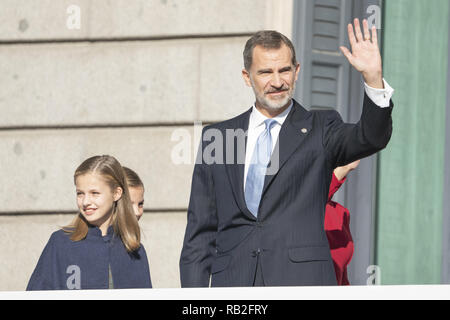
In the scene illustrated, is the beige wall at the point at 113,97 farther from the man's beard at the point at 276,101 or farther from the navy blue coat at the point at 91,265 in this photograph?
the man's beard at the point at 276,101

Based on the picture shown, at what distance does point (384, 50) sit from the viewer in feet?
23.8

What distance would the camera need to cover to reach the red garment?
5945mm

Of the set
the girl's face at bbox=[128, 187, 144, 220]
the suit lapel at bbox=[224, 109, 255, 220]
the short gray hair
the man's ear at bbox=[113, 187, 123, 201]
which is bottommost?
the girl's face at bbox=[128, 187, 144, 220]

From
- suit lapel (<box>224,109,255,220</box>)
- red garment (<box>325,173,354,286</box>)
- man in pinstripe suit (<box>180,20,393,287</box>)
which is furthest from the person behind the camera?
red garment (<box>325,173,354,286</box>)

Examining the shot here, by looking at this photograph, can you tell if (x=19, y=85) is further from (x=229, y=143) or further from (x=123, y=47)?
(x=229, y=143)

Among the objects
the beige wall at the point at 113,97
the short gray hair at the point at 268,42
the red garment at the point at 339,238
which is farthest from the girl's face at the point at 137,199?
the short gray hair at the point at 268,42

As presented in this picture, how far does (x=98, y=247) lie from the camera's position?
6211 mm

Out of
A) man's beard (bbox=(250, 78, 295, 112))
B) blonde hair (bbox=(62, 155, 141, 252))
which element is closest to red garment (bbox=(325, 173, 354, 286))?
man's beard (bbox=(250, 78, 295, 112))

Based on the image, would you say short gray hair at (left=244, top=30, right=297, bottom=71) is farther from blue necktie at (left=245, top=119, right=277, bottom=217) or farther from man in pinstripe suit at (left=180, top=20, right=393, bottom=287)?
blue necktie at (left=245, top=119, right=277, bottom=217)

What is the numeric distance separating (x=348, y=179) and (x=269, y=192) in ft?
7.45

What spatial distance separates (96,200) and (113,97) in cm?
178

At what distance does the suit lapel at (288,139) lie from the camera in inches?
205

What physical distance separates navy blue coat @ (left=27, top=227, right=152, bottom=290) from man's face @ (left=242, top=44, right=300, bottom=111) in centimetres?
150

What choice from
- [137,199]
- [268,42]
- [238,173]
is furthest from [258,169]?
[137,199]
